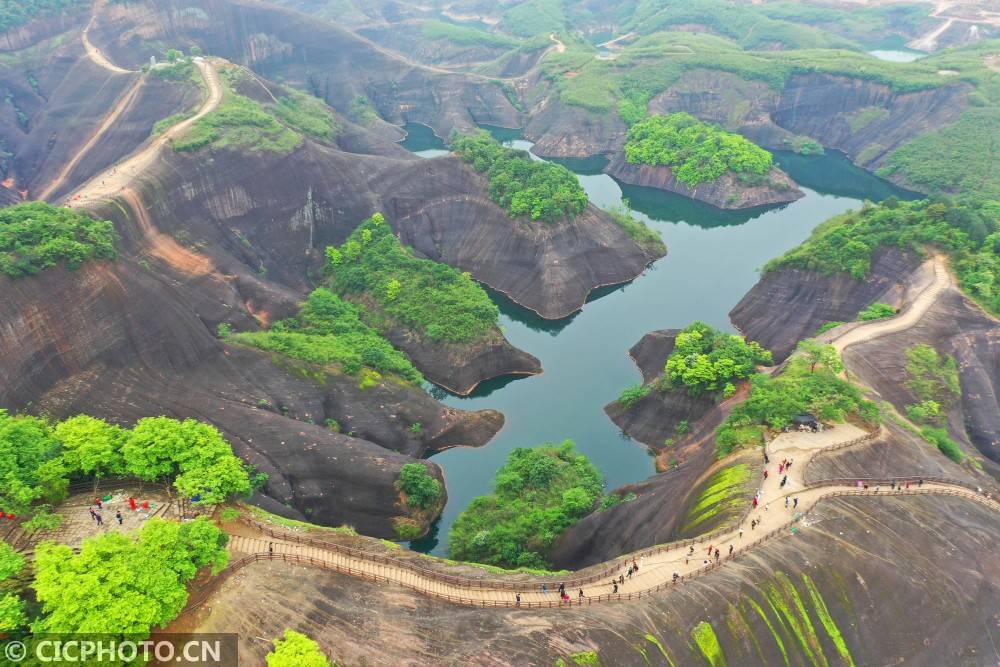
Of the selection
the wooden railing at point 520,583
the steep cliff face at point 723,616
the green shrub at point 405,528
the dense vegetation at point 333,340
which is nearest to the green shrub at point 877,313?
the wooden railing at point 520,583

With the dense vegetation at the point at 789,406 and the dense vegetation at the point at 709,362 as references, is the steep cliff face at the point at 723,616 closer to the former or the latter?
the dense vegetation at the point at 789,406

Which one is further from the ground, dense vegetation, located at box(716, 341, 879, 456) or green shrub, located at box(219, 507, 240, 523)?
green shrub, located at box(219, 507, 240, 523)

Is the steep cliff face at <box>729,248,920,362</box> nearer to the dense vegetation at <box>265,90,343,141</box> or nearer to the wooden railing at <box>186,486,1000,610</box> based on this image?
the wooden railing at <box>186,486,1000,610</box>

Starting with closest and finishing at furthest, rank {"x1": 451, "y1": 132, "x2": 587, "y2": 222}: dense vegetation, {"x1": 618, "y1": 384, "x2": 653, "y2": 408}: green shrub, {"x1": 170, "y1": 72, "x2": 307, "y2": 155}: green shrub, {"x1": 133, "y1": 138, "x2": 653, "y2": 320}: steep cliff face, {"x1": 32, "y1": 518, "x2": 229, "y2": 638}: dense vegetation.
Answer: {"x1": 32, "y1": 518, "x2": 229, "y2": 638}: dense vegetation → {"x1": 618, "y1": 384, "x2": 653, "y2": 408}: green shrub → {"x1": 133, "y1": 138, "x2": 653, "y2": 320}: steep cliff face → {"x1": 170, "y1": 72, "x2": 307, "y2": 155}: green shrub → {"x1": 451, "y1": 132, "x2": 587, "y2": 222}: dense vegetation

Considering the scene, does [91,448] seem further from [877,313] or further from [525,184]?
[877,313]

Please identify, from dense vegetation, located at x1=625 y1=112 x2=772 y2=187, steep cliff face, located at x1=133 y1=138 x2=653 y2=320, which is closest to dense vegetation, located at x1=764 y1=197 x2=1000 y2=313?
steep cliff face, located at x1=133 y1=138 x2=653 y2=320

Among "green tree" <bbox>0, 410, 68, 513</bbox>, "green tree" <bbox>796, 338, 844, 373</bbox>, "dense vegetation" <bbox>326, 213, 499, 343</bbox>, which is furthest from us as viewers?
"dense vegetation" <bbox>326, 213, 499, 343</bbox>

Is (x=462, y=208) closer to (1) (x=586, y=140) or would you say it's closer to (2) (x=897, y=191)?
(1) (x=586, y=140)
